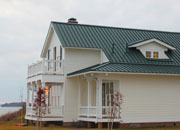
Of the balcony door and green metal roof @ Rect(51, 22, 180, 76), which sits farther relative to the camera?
the balcony door

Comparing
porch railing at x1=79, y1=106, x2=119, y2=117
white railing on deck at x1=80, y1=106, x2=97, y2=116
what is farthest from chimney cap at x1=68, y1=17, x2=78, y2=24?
porch railing at x1=79, y1=106, x2=119, y2=117

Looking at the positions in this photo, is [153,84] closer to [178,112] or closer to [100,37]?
[178,112]

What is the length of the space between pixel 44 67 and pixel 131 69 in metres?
6.54

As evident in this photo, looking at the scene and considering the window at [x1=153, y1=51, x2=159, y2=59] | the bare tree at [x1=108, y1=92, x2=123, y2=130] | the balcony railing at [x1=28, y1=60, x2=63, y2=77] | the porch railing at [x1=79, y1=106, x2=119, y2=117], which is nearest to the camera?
the bare tree at [x1=108, y1=92, x2=123, y2=130]

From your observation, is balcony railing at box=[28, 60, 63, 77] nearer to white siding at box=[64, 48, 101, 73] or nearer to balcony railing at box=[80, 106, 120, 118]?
white siding at box=[64, 48, 101, 73]

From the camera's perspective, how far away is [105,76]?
2605cm

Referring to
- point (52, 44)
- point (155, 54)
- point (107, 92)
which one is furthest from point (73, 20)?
point (107, 92)

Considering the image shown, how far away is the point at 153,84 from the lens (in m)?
27.5

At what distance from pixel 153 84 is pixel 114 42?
208 inches

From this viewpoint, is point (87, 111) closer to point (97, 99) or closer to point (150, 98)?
point (97, 99)

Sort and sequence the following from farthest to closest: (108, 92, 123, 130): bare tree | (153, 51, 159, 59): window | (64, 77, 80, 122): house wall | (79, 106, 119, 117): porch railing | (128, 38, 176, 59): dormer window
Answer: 1. (153, 51, 159, 59): window
2. (128, 38, 176, 59): dormer window
3. (64, 77, 80, 122): house wall
4. (79, 106, 119, 117): porch railing
5. (108, 92, 123, 130): bare tree

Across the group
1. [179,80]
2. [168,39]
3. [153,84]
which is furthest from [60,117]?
[168,39]

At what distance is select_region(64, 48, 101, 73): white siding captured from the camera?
28.6 meters

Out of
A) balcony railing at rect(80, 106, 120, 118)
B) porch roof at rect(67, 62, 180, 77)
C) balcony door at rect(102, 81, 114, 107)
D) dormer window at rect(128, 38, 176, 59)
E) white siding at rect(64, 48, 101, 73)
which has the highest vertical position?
dormer window at rect(128, 38, 176, 59)
